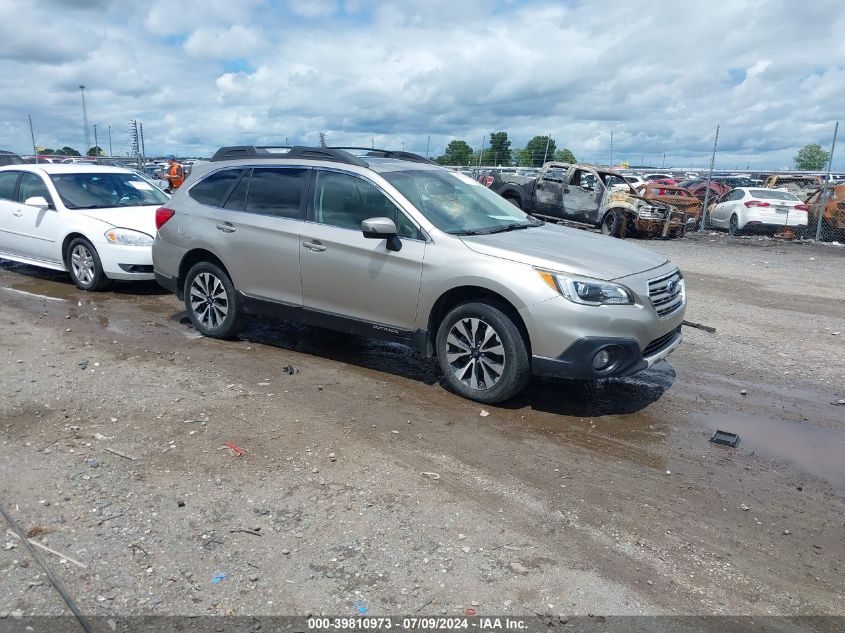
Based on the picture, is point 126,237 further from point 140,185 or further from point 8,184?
point 8,184

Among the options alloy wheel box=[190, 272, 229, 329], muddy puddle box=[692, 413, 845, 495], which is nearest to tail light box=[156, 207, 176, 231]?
alloy wheel box=[190, 272, 229, 329]

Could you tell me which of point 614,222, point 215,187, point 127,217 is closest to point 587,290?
point 215,187

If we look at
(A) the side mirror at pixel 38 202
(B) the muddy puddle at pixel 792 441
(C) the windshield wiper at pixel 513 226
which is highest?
(C) the windshield wiper at pixel 513 226

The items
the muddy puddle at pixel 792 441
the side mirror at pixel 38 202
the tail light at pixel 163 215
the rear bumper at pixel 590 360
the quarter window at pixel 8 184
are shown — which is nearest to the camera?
the muddy puddle at pixel 792 441

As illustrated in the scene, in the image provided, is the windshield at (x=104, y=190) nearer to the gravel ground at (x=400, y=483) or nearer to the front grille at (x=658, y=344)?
the gravel ground at (x=400, y=483)

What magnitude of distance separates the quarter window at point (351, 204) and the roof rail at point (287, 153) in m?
0.16

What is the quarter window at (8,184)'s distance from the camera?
10095mm

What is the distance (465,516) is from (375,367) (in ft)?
9.13

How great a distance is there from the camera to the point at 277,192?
6383mm

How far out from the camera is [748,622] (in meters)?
2.94

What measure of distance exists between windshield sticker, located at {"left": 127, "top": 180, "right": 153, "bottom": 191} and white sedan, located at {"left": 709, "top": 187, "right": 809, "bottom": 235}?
52.2ft

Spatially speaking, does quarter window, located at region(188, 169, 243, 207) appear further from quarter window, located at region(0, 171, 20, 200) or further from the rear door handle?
quarter window, located at region(0, 171, 20, 200)

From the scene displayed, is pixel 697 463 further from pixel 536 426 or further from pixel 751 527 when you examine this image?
pixel 536 426

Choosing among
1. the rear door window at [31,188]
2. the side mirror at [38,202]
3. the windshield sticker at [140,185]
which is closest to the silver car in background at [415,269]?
the side mirror at [38,202]
